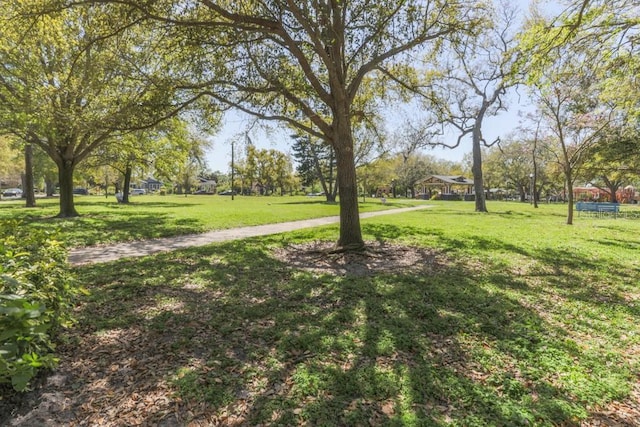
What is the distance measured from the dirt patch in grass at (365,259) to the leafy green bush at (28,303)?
4211 millimetres

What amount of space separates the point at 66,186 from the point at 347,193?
13.4 metres

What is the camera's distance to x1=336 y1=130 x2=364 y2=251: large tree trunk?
7582mm

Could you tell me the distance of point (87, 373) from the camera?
9.61 ft

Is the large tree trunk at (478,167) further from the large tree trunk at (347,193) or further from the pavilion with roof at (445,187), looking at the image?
the pavilion with roof at (445,187)

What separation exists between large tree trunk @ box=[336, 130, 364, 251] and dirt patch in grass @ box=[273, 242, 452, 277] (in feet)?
1.10

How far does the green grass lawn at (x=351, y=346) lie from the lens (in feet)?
8.29

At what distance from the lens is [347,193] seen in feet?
25.3

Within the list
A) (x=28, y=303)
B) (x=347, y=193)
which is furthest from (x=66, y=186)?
(x=28, y=303)

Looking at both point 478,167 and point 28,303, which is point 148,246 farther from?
point 478,167

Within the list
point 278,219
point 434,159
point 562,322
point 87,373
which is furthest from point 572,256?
point 434,159

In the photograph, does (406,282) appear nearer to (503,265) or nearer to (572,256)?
(503,265)

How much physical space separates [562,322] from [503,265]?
Answer: 2.94 meters

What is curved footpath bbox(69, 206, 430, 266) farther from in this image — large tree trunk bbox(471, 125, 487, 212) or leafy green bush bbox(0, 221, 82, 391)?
large tree trunk bbox(471, 125, 487, 212)

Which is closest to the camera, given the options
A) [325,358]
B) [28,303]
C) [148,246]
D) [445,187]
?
[28,303]
